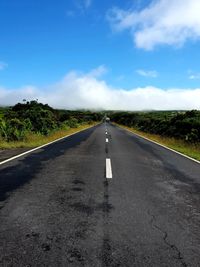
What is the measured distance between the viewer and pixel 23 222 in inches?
176

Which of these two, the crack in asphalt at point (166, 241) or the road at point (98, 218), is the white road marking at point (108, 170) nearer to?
the road at point (98, 218)

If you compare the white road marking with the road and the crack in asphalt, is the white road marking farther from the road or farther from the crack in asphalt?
the crack in asphalt

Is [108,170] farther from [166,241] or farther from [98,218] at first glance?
[166,241]

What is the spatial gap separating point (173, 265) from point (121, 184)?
3.89m

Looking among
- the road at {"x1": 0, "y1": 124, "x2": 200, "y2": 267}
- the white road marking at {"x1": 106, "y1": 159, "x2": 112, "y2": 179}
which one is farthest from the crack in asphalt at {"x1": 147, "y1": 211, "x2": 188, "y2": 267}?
the white road marking at {"x1": 106, "y1": 159, "x2": 112, "y2": 179}

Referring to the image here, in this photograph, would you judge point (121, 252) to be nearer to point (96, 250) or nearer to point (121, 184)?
point (96, 250)

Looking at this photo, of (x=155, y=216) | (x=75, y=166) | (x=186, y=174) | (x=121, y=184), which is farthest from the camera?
(x=75, y=166)

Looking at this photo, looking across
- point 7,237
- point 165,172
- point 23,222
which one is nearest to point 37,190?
point 23,222

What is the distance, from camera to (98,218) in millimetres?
4789

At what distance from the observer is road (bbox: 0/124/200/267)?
138 inches

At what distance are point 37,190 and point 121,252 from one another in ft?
10.6

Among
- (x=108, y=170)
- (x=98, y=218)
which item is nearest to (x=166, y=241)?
(x=98, y=218)

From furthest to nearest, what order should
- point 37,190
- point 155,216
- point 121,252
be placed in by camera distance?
1. point 37,190
2. point 155,216
3. point 121,252

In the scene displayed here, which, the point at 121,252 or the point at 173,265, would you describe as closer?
the point at 173,265
